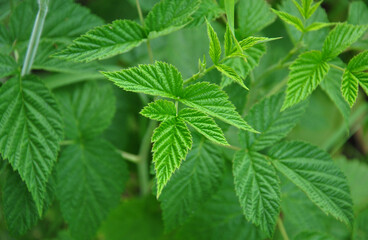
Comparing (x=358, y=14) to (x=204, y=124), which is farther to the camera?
(x=358, y=14)

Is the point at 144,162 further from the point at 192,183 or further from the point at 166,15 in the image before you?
the point at 166,15

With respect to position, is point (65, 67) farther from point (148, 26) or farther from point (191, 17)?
point (191, 17)

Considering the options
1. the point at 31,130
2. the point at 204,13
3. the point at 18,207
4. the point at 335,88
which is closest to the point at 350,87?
the point at 335,88

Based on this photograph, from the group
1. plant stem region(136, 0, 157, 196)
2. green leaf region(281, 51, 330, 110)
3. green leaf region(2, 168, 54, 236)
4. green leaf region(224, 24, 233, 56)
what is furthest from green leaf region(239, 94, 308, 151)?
green leaf region(2, 168, 54, 236)

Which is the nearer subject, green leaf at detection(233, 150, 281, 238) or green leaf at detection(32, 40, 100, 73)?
green leaf at detection(233, 150, 281, 238)

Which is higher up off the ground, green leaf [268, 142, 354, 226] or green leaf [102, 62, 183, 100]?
green leaf [102, 62, 183, 100]

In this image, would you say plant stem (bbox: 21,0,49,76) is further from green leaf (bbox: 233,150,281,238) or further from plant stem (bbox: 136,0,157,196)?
green leaf (bbox: 233,150,281,238)

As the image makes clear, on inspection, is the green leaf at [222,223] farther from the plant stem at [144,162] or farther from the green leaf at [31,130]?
the green leaf at [31,130]
